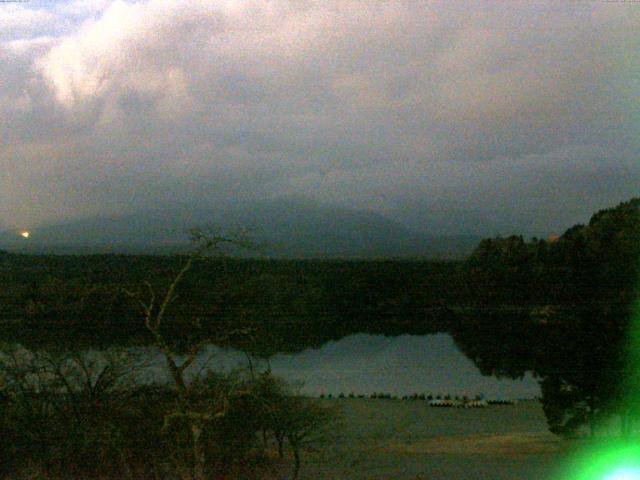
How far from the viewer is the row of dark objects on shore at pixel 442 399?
18.9 metres

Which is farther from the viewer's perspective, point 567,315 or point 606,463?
point 567,315

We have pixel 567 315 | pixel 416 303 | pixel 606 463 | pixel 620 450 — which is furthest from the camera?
pixel 416 303

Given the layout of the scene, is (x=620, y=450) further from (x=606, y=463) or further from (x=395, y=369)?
(x=395, y=369)

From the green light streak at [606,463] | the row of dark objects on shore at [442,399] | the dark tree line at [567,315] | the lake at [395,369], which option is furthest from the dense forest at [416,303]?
the row of dark objects on shore at [442,399]

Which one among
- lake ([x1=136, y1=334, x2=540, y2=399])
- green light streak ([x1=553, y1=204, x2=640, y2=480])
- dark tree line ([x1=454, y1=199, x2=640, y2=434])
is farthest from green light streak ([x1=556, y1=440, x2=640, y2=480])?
lake ([x1=136, y1=334, x2=540, y2=399])

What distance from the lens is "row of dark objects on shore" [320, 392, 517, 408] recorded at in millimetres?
18922

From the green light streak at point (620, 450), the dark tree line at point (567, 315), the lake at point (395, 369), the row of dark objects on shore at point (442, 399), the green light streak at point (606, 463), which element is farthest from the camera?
the lake at point (395, 369)

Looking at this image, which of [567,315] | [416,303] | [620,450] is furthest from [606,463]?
[416,303]

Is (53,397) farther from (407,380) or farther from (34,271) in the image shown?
(407,380)

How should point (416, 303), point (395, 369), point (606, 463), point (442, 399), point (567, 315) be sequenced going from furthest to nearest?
point (416, 303) < point (395, 369) < point (567, 315) < point (442, 399) < point (606, 463)

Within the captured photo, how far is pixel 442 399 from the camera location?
19.8 m

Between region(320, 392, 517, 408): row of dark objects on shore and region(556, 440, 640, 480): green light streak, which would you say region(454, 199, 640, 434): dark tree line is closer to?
region(556, 440, 640, 480): green light streak

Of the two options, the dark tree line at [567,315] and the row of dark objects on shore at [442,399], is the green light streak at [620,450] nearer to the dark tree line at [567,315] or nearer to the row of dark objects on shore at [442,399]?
the dark tree line at [567,315]

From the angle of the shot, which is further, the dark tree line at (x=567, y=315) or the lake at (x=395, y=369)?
the lake at (x=395, y=369)
